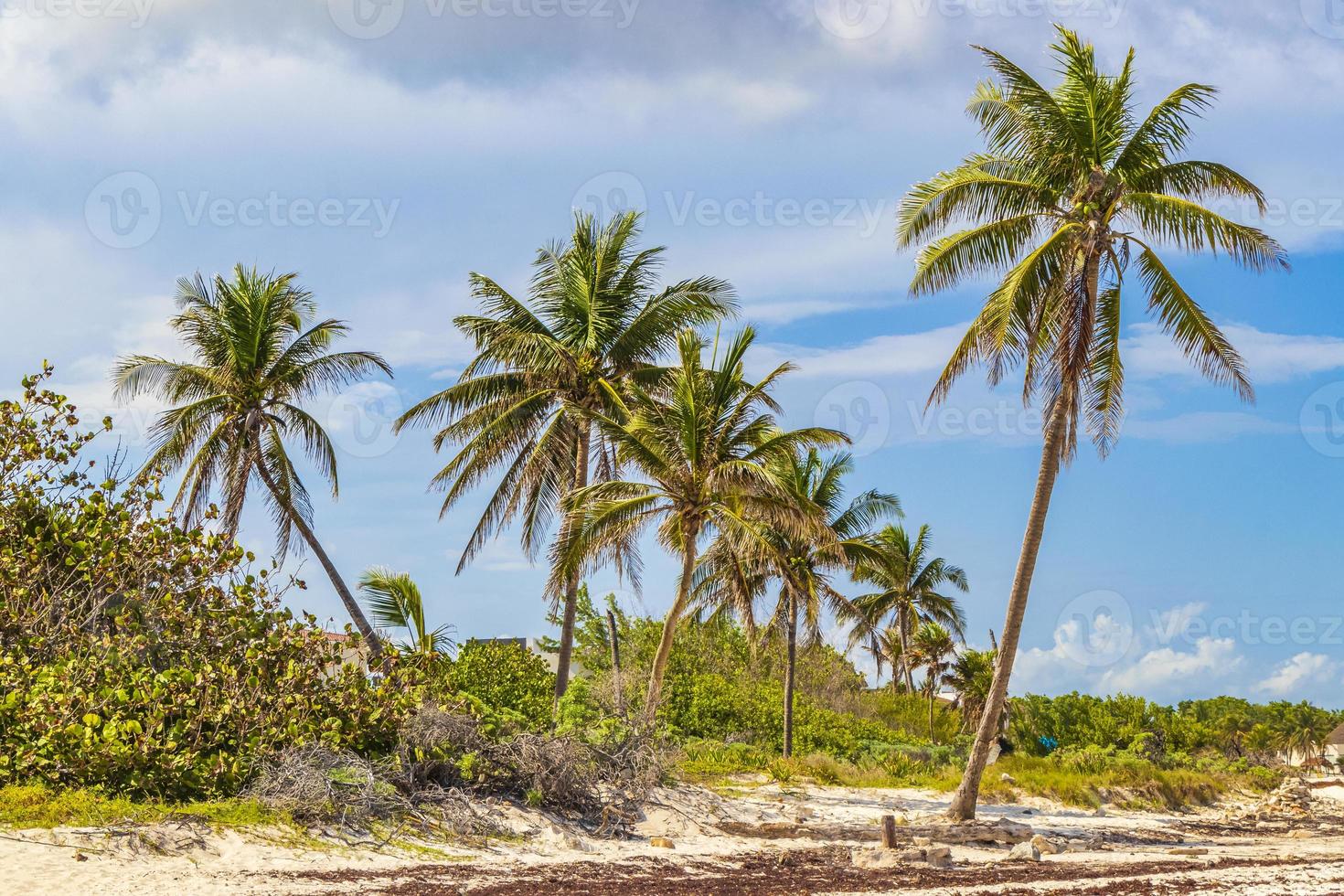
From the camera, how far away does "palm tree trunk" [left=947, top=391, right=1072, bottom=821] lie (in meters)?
17.8

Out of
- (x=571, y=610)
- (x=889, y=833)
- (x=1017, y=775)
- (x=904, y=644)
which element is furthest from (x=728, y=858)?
(x=904, y=644)

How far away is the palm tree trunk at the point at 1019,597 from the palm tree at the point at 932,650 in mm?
19217

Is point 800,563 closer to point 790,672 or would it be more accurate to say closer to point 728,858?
point 790,672

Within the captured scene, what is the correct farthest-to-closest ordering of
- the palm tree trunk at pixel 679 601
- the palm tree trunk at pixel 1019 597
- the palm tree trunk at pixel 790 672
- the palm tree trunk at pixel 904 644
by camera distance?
1. the palm tree trunk at pixel 904 644
2. the palm tree trunk at pixel 790 672
3. the palm tree trunk at pixel 679 601
4. the palm tree trunk at pixel 1019 597

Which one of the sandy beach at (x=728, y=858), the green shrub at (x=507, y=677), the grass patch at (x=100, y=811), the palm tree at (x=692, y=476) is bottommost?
the sandy beach at (x=728, y=858)

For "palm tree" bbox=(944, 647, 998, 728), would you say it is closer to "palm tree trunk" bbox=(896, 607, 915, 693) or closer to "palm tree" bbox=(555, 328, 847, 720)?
"palm tree trunk" bbox=(896, 607, 915, 693)

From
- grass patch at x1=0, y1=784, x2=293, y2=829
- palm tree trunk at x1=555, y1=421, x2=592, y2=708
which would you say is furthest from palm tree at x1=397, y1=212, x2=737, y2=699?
grass patch at x1=0, y1=784, x2=293, y2=829

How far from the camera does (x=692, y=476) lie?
19.2 m

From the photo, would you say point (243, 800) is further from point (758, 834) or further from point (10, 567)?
point (758, 834)

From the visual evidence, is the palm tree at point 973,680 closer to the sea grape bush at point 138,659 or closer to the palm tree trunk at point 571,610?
the palm tree trunk at point 571,610

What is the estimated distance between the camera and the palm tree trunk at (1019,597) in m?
17.8

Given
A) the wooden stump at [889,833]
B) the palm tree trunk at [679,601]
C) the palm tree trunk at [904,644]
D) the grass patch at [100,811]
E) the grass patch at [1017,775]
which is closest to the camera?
the grass patch at [100,811]

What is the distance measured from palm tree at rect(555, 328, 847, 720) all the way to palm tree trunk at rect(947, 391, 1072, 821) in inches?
133

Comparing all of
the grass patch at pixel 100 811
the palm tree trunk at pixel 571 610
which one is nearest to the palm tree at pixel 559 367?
the palm tree trunk at pixel 571 610
